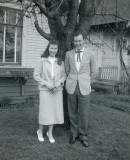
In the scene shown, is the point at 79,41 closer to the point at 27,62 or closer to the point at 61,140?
the point at 61,140

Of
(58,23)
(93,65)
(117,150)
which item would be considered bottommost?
(117,150)

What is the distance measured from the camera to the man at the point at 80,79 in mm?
4953

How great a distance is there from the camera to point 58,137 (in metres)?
5.53

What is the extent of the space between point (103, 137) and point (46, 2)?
3.04 meters

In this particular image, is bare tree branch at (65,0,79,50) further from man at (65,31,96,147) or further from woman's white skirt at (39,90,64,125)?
woman's white skirt at (39,90,64,125)

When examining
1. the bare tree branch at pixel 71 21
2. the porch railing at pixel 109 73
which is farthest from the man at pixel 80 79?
the porch railing at pixel 109 73

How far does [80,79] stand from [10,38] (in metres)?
5.14

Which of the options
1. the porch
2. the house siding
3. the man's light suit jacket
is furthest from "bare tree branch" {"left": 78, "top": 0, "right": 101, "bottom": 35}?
the porch

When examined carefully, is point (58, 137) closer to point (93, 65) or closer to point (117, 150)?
point (117, 150)

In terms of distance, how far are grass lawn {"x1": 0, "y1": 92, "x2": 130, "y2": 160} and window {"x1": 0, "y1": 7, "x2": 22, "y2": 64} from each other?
7.01ft

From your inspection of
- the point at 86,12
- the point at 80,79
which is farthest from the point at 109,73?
the point at 80,79

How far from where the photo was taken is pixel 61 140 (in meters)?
5.36

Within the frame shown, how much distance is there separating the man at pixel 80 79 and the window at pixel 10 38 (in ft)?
15.4

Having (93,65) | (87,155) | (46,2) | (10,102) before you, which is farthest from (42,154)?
(10,102)
